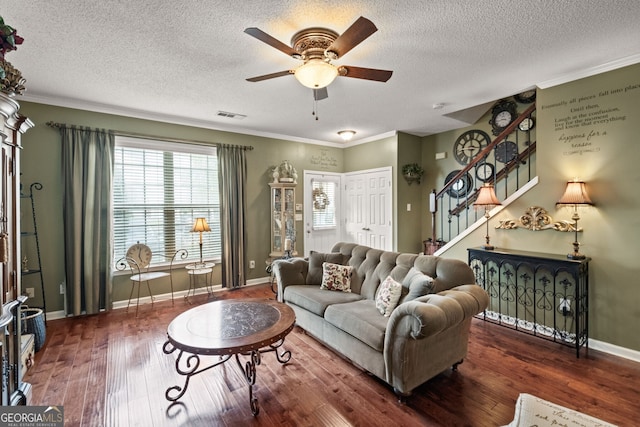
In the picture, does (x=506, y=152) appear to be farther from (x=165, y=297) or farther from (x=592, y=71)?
(x=165, y=297)

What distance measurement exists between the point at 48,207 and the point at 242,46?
3316 mm

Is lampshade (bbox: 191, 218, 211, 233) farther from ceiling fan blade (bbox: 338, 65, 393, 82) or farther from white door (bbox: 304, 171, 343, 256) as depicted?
ceiling fan blade (bbox: 338, 65, 393, 82)

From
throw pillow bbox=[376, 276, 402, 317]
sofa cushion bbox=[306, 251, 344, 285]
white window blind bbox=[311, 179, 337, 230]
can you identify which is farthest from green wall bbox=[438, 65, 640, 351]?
white window blind bbox=[311, 179, 337, 230]

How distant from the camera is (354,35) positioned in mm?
1956

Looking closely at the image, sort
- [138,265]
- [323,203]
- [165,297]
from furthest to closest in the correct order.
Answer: [323,203]
[165,297]
[138,265]

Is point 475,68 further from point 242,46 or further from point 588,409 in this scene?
point 588,409

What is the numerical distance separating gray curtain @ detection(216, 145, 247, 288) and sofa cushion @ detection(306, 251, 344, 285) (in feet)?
6.19

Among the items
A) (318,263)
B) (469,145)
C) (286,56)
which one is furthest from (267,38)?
(469,145)

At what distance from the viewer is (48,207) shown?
3.74 metres

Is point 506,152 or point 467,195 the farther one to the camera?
point 467,195

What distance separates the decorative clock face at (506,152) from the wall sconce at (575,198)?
68.2 inches

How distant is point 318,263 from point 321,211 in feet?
8.69

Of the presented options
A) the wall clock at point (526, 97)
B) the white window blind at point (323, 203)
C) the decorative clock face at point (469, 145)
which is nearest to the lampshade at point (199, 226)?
the white window blind at point (323, 203)

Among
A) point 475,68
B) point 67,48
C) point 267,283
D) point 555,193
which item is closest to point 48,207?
point 67,48
